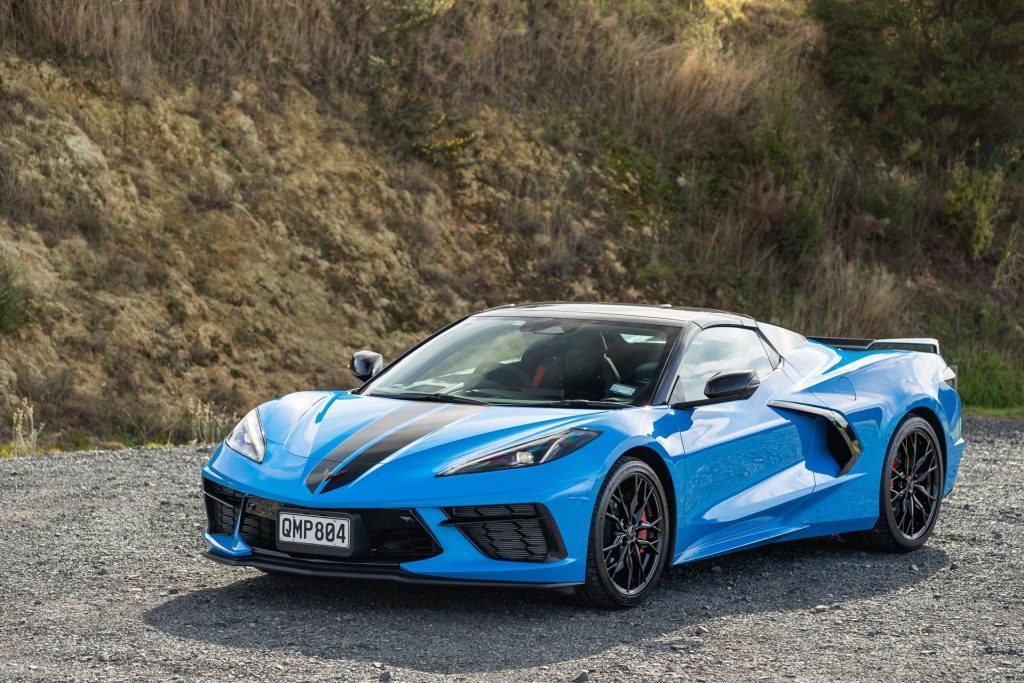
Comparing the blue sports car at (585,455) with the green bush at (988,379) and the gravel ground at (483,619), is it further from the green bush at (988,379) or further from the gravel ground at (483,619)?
the green bush at (988,379)

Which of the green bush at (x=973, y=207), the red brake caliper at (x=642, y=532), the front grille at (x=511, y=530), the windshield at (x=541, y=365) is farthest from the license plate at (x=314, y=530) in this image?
the green bush at (x=973, y=207)

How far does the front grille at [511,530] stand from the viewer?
591 centimetres

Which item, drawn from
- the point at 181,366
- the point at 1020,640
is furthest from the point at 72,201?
the point at 1020,640

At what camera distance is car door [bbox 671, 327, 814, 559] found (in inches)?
263

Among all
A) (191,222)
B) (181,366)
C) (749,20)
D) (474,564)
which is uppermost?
(749,20)

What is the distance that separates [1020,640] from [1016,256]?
798 inches

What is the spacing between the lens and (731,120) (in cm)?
2411

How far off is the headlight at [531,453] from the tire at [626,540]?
21 centimetres

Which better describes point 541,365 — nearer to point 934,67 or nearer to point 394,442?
point 394,442

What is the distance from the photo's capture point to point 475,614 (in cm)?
616

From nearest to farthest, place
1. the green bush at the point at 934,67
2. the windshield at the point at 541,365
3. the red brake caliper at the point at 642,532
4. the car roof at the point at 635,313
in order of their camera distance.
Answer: the red brake caliper at the point at 642,532
the windshield at the point at 541,365
the car roof at the point at 635,313
the green bush at the point at 934,67

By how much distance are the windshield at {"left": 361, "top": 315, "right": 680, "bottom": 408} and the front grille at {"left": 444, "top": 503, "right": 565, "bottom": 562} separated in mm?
890

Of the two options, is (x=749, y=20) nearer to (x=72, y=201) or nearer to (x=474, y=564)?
(x=72, y=201)

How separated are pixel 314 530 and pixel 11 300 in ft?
32.5
